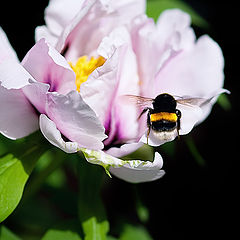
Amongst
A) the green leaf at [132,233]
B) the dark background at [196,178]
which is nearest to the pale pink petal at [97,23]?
the green leaf at [132,233]

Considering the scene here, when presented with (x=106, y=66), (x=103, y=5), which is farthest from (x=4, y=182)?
(x=103, y=5)

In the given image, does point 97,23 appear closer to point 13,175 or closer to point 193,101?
point 193,101

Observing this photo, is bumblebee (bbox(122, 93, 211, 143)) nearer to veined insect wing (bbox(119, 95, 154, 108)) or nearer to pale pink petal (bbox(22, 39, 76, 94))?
veined insect wing (bbox(119, 95, 154, 108))

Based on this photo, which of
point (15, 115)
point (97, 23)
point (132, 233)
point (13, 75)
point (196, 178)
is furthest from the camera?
point (196, 178)

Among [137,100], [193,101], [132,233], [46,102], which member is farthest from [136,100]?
[132,233]

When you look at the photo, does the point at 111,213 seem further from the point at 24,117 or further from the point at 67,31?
the point at 67,31

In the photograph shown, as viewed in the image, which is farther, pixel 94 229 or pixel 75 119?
pixel 94 229

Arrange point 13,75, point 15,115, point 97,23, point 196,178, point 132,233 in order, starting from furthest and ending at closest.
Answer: point 196,178, point 132,233, point 97,23, point 15,115, point 13,75
